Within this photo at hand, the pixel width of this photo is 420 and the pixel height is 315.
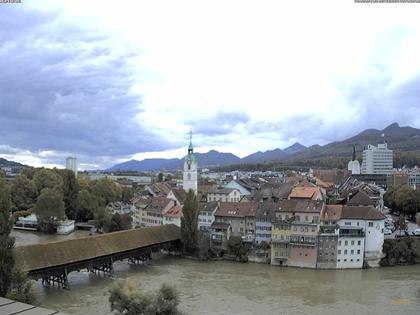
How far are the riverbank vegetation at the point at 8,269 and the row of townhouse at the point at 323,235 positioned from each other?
23.8 m

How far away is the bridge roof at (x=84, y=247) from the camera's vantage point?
30781 millimetres

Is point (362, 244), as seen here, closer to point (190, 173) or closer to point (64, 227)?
point (190, 173)

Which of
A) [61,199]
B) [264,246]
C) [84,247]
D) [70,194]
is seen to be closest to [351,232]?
[264,246]

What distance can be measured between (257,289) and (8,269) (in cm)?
1661

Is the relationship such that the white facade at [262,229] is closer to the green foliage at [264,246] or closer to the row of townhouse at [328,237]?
the green foliage at [264,246]

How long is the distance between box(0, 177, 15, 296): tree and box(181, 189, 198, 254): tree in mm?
23741

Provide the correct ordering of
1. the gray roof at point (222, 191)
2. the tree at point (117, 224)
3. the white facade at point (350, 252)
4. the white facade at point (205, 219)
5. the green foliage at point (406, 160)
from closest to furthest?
the white facade at point (350, 252) < the white facade at point (205, 219) < the tree at point (117, 224) < the gray roof at point (222, 191) < the green foliage at point (406, 160)

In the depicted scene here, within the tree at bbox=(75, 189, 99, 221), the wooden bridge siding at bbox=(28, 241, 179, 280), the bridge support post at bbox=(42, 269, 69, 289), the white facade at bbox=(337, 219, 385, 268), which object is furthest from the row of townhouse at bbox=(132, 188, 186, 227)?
the bridge support post at bbox=(42, 269, 69, 289)

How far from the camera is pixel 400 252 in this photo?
137ft

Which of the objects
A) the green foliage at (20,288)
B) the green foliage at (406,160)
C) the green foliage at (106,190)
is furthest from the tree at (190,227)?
the green foliage at (406,160)

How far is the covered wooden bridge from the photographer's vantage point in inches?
1215

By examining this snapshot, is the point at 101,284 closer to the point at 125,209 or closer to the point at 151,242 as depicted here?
the point at 151,242

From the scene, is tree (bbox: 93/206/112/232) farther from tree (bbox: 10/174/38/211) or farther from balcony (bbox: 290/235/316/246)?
balcony (bbox: 290/235/316/246)

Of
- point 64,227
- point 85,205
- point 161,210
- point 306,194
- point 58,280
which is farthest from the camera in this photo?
point 85,205
